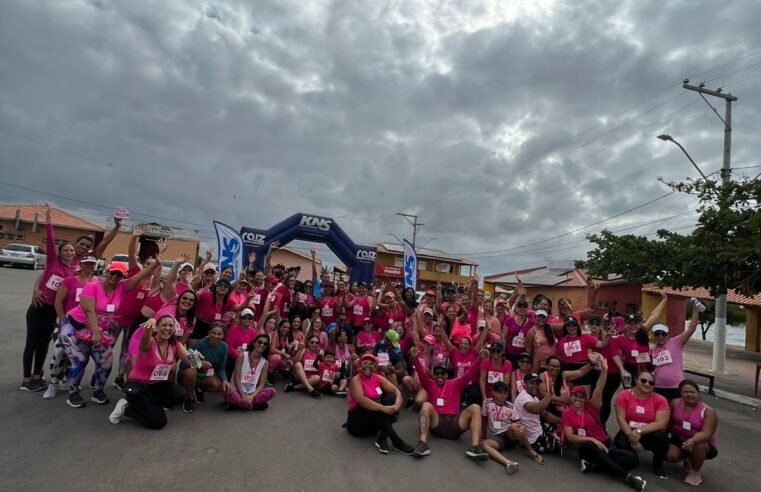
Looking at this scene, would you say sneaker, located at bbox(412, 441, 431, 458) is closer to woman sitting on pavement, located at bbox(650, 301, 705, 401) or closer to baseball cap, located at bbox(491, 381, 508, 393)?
baseball cap, located at bbox(491, 381, 508, 393)

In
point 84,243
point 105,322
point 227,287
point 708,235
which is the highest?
point 708,235

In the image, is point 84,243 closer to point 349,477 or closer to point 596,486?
point 349,477

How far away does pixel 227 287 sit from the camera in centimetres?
688

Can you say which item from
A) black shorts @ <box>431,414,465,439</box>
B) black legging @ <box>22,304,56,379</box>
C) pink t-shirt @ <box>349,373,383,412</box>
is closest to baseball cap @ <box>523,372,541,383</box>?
black shorts @ <box>431,414,465,439</box>

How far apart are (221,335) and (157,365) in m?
1.13

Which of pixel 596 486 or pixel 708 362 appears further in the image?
pixel 708 362

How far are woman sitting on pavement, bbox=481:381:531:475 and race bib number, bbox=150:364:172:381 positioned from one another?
3.92 metres

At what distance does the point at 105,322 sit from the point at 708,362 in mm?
19861

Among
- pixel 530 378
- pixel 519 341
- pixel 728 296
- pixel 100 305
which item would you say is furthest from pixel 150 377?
pixel 728 296

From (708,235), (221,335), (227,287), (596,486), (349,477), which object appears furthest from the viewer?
(708,235)

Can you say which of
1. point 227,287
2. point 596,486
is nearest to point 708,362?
point 596,486

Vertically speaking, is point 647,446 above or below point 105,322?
below

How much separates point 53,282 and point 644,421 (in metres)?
7.73

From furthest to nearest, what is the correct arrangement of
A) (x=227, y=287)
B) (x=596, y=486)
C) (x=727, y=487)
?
(x=227, y=287), (x=727, y=487), (x=596, y=486)
